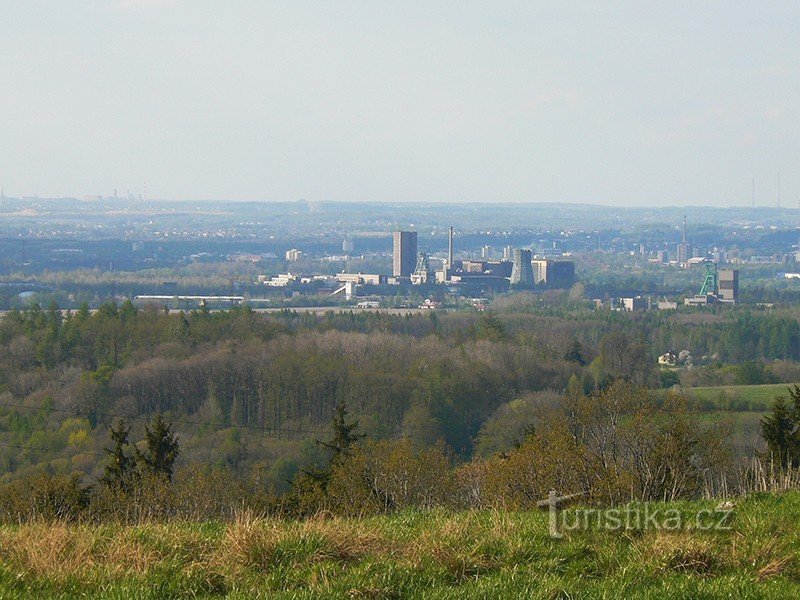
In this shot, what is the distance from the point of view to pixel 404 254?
187625 millimetres

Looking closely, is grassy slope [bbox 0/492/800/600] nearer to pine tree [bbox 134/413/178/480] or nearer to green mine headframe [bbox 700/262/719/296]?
pine tree [bbox 134/413/178/480]

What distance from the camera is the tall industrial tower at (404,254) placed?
18688cm

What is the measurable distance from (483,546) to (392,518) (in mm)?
1845

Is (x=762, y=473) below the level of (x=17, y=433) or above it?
above

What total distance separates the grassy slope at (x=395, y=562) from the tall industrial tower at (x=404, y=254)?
175843mm

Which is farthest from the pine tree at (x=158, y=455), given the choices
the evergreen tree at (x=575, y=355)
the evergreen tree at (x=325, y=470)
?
A: the evergreen tree at (x=575, y=355)

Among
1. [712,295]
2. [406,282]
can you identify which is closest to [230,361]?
[712,295]

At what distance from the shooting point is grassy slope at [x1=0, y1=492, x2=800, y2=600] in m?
7.88

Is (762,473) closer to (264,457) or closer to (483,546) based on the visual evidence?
(483,546)

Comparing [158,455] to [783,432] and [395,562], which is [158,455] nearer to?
[783,432]

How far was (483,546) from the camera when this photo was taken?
8.71 meters

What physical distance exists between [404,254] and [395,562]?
179 meters

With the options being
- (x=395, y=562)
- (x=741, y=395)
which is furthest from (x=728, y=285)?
(x=395, y=562)

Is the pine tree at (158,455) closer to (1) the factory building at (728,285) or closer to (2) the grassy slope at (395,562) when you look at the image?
(2) the grassy slope at (395,562)
